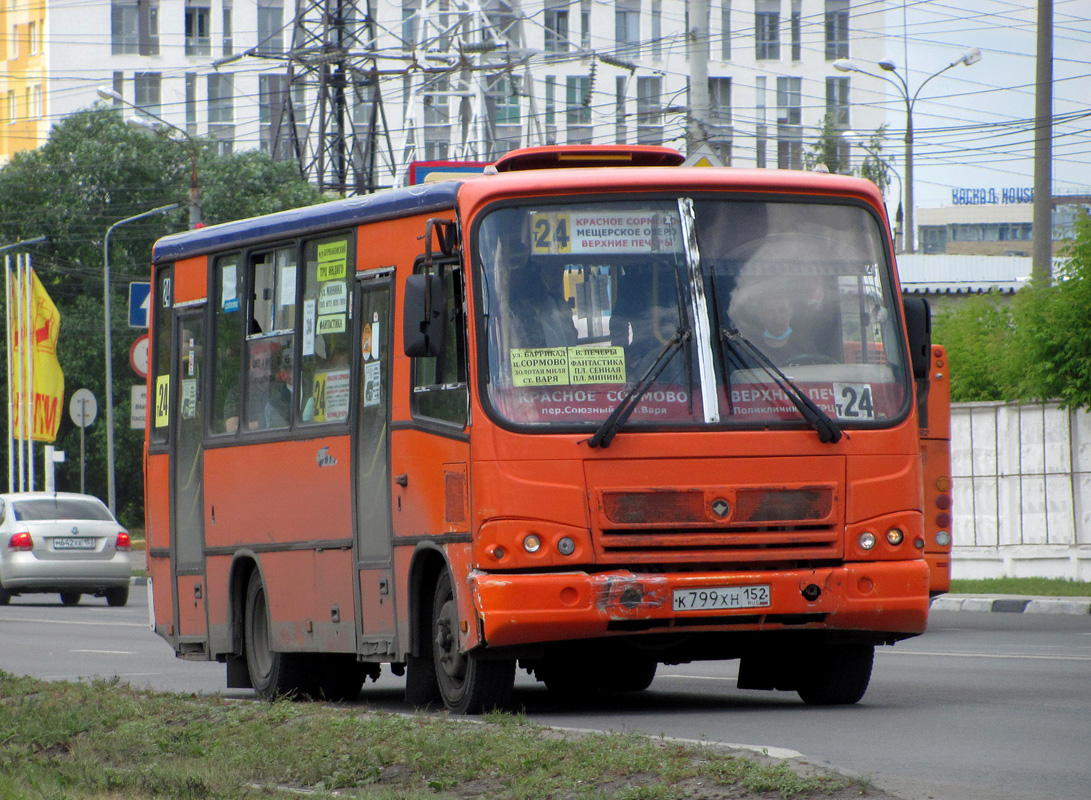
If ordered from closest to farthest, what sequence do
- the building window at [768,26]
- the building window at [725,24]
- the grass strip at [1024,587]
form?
the grass strip at [1024,587] → the building window at [725,24] → the building window at [768,26]

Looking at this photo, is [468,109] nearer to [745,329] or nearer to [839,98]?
[745,329]

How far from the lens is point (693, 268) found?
1035 cm

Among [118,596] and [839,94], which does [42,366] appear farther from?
[839,94]

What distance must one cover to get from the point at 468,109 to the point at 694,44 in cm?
3051

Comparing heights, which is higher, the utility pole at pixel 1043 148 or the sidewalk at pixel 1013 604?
the utility pole at pixel 1043 148

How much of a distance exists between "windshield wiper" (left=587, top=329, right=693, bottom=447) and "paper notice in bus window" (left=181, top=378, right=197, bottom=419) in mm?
4217

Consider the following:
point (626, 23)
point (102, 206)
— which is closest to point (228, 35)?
point (626, 23)

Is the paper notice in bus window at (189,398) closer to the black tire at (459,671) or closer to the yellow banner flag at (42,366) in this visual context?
the black tire at (459,671)

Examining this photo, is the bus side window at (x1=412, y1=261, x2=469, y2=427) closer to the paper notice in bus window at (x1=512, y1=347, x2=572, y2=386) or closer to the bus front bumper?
the paper notice in bus window at (x1=512, y1=347, x2=572, y2=386)

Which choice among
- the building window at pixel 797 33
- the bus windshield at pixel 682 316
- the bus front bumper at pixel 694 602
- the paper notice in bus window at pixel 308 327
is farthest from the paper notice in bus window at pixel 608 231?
the building window at pixel 797 33

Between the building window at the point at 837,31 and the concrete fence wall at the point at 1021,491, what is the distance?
251 feet

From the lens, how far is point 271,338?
40.7ft

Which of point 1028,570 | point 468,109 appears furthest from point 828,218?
point 468,109

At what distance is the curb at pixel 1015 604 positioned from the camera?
21297 mm
